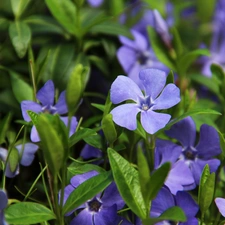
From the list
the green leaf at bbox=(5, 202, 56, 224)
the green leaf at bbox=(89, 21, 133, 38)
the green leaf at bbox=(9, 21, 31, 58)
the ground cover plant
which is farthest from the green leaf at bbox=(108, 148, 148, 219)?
the green leaf at bbox=(89, 21, 133, 38)

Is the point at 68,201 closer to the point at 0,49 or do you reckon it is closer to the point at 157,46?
the point at 0,49

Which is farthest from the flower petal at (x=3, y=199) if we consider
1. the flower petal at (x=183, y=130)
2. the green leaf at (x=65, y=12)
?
the green leaf at (x=65, y=12)

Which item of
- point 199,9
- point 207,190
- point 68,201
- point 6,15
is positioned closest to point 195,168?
point 207,190

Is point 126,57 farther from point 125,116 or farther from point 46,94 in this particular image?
point 125,116

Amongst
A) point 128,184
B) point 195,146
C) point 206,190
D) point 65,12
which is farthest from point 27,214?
point 65,12

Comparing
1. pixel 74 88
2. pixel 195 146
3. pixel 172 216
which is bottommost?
pixel 195 146

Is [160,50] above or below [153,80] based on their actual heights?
below

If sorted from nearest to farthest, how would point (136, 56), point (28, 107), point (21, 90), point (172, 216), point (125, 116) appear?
point (172, 216) < point (125, 116) < point (28, 107) < point (21, 90) < point (136, 56)

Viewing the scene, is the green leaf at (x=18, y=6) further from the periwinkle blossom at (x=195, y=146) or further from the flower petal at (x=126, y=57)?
the periwinkle blossom at (x=195, y=146)
